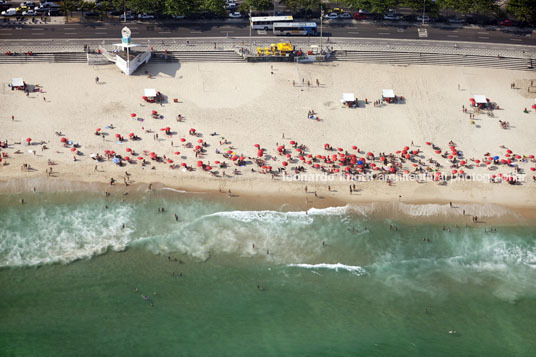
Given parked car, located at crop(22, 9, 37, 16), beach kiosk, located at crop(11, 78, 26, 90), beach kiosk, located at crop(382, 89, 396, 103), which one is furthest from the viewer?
parked car, located at crop(22, 9, 37, 16)

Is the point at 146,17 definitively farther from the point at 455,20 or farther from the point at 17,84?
the point at 455,20

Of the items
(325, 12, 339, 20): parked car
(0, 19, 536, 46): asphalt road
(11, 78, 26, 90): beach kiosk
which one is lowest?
(11, 78, 26, 90): beach kiosk

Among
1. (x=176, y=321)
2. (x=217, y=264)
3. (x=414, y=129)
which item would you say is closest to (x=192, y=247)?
(x=217, y=264)

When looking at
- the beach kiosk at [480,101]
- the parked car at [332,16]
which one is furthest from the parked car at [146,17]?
the beach kiosk at [480,101]

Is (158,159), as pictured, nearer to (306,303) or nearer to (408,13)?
(306,303)

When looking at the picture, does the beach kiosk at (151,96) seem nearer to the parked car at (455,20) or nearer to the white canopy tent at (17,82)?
the white canopy tent at (17,82)

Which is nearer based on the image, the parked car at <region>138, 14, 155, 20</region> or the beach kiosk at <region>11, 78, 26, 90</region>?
the beach kiosk at <region>11, 78, 26, 90</region>

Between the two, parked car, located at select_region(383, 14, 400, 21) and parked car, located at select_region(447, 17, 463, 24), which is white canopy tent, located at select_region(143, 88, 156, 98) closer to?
parked car, located at select_region(383, 14, 400, 21)

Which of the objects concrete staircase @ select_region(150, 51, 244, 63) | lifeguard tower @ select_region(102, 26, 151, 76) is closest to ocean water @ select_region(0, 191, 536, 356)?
lifeguard tower @ select_region(102, 26, 151, 76)
